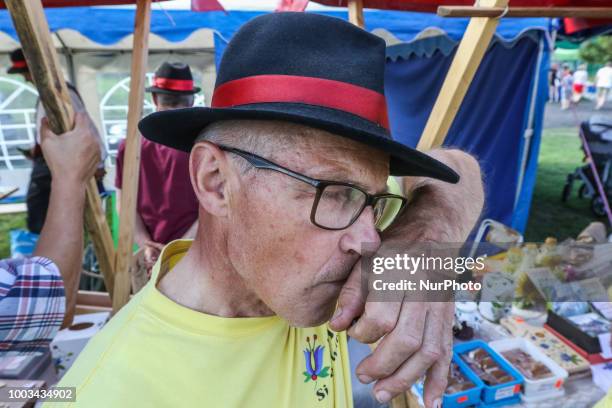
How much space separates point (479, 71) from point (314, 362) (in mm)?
5429

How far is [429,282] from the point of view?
95 centimetres

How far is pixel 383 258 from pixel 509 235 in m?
3.49

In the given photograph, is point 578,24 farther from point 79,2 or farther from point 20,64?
point 20,64

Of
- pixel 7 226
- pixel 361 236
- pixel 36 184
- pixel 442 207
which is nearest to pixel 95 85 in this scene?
pixel 7 226

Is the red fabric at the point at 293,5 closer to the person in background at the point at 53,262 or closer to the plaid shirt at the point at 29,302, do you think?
the person in background at the point at 53,262

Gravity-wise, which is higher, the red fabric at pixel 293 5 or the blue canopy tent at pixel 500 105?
the red fabric at pixel 293 5

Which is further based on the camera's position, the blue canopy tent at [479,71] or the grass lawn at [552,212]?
the grass lawn at [552,212]

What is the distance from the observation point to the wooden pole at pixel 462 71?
1721 mm

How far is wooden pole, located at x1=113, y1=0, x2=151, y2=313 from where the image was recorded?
2164 mm

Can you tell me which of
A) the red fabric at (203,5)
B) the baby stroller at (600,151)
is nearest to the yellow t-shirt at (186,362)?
the red fabric at (203,5)

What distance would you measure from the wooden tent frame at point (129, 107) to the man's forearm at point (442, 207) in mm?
1284

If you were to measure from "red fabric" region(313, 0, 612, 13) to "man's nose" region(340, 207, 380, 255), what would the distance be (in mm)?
1876

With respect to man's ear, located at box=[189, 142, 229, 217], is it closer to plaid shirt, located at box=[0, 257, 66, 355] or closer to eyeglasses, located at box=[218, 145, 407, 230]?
eyeglasses, located at box=[218, 145, 407, 230]

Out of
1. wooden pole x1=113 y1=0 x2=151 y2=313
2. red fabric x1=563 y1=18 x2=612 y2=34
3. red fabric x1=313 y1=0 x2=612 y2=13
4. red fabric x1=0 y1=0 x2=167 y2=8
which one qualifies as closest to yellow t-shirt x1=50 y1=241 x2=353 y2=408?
wooden pole x1=113 y1=0 x2=151 y2=313
